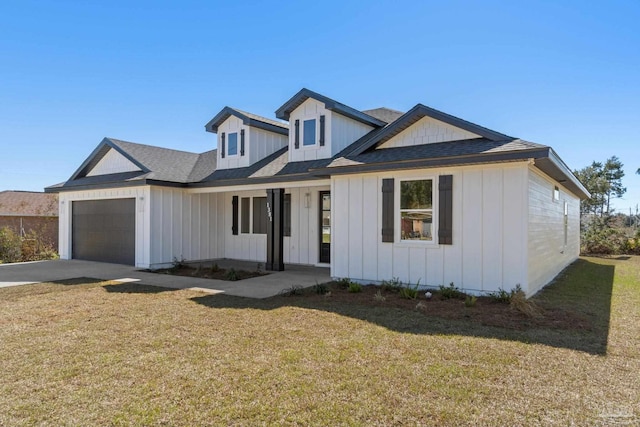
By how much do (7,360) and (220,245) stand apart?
10573 mm

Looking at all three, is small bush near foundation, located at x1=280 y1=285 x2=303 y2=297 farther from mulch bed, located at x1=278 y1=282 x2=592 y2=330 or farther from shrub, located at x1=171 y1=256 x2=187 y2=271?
shrub, located at x1=171 y1=256 x2=187 y2=271

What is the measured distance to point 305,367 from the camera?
160 inches

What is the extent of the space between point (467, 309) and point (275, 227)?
6337mm

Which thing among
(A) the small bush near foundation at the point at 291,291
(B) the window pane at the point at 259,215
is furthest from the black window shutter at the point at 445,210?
(B) the window pane at the point at 259,215

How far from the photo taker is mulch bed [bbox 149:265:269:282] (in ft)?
34.1

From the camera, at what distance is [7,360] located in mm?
4246

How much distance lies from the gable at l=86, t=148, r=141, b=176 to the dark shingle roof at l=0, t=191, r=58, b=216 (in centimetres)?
926

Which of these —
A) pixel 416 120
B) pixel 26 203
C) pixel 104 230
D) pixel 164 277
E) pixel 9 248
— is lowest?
pixel 164 277

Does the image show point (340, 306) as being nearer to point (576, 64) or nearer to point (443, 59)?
point (443, 59)

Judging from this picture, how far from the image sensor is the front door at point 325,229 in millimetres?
12664

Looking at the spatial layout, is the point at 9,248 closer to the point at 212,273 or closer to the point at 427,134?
the point at 212,273

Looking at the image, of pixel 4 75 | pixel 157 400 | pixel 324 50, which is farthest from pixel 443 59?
pixel 4 75

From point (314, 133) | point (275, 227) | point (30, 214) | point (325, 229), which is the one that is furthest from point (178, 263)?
point (30, 214)

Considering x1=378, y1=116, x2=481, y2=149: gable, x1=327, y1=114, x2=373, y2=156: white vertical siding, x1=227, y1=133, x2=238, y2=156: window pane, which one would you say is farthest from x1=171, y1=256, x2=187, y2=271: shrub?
x1=378, y1=116, x2=481, y2=149: gable
